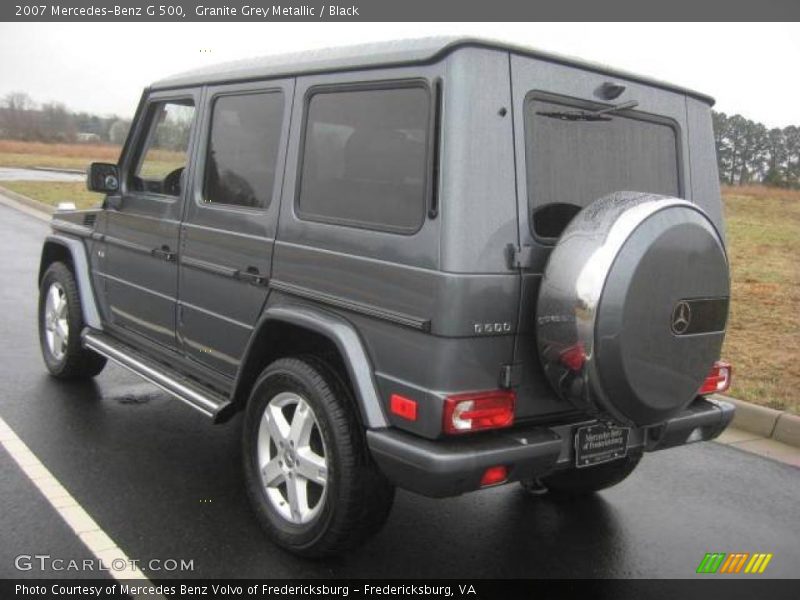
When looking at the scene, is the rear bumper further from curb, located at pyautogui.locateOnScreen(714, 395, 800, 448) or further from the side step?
curb, located at pyautogui.locateOnScreen(714, 395, 800, 448)

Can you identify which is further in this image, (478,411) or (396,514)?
(396,514)

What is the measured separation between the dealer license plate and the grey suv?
0.04 ft

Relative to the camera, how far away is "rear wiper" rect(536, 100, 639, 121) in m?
2.97

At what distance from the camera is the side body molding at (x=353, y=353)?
9.26 ft

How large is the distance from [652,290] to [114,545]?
243cm

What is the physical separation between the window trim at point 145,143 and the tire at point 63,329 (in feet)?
3.13

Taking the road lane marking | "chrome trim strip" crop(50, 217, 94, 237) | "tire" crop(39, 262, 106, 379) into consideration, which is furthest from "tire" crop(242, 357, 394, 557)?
"chrome trim strip" crop(50, 217, 94, 237)

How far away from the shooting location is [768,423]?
5047 millimetres

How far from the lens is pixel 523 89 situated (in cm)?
281

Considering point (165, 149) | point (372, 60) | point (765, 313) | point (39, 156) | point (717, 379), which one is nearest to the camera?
point (372, 60)

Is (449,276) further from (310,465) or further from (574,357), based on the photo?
(310,465)

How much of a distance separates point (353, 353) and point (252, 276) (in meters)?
0.85

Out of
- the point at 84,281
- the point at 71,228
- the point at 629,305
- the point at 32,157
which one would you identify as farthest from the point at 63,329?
the point at 32,157

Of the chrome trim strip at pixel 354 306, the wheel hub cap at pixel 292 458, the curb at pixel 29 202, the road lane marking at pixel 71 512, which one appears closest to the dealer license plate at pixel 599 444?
the chrome trim strip at pixel 354 306
